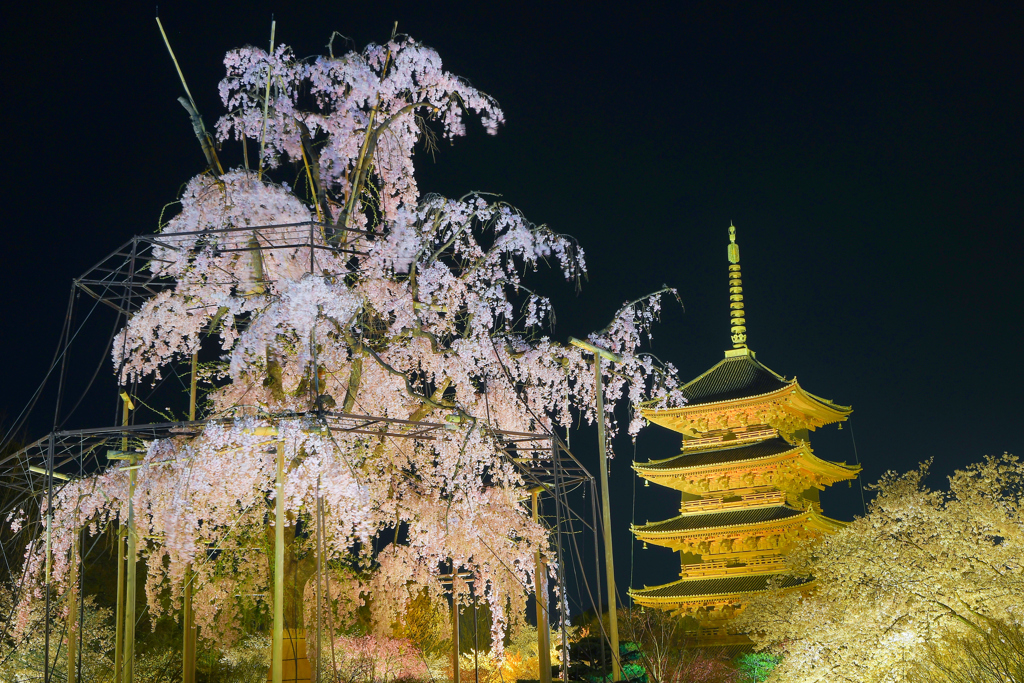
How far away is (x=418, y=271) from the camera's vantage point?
41.1 ft

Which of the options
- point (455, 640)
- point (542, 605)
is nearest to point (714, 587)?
point (455, 640)

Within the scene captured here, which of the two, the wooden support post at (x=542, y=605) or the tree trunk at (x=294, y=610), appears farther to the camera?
the wooden support post at (x=542, y=605)

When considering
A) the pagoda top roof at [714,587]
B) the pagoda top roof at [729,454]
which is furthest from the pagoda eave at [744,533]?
the pagoda top roof at [729,454]

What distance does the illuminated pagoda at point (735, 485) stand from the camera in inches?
1026

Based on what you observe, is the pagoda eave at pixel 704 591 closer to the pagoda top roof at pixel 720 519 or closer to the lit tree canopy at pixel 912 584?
the pagoda top roof at pixel 720 519

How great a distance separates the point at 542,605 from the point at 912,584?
21.6 ft

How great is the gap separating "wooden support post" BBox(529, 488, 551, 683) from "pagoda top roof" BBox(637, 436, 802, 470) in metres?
13.6

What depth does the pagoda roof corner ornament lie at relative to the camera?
31.4 meters

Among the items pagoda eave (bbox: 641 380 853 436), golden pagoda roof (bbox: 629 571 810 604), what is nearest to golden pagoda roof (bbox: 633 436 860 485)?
pagoda eave (bbox: 641 380 853 436)

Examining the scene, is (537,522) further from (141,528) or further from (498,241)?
(141,528)

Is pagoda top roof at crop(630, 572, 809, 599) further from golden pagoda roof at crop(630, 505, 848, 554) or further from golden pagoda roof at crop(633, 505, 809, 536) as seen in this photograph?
golden pagoda roof at crop(633, 505, 809, 536)

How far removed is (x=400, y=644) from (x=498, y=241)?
33.6 feet

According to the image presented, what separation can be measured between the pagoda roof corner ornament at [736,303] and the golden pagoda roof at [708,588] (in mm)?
8542

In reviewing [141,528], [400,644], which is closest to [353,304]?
[141,528]
